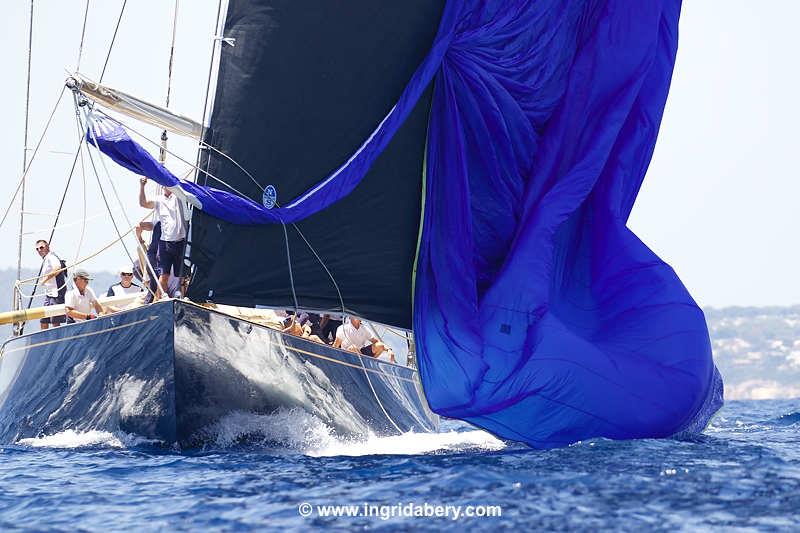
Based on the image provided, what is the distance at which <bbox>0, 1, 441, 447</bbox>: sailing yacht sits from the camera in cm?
934

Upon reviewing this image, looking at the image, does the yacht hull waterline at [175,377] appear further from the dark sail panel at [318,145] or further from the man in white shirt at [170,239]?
the man in white shirt at [170,239]

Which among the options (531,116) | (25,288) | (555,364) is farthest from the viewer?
(25,288)

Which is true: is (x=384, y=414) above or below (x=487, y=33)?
below

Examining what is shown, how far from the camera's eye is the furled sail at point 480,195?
10.1 m

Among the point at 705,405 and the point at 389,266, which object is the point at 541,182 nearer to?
the point at 389,266

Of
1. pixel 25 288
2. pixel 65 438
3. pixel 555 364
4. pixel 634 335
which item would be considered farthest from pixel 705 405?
pixel 25 288

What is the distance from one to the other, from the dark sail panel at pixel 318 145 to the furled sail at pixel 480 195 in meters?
0.01

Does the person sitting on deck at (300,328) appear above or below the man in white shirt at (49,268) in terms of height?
below

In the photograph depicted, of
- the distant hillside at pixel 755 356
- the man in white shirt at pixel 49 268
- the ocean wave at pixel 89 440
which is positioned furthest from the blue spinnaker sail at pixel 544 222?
the distant hillside at pixel 755 356

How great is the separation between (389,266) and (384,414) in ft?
4.98

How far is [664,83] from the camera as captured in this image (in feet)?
40.0

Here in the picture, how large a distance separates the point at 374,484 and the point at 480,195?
440 centimetres

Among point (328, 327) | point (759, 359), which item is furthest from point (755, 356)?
point (328, 327)

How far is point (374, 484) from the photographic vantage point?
7.60 m
